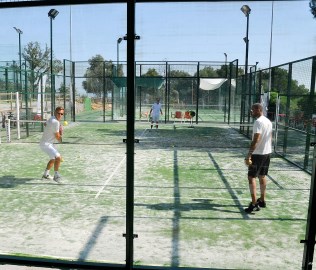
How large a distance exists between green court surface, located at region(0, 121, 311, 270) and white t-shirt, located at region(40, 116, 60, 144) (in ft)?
3.10

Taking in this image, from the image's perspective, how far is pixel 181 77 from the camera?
20.0 meters

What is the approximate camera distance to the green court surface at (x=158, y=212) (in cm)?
413

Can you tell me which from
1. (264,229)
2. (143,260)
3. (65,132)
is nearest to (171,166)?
(264,229)

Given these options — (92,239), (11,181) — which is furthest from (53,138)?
(92,239)

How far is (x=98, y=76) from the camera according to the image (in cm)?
2042

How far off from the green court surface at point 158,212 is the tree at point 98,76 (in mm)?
10546

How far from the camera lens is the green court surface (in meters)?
4.13

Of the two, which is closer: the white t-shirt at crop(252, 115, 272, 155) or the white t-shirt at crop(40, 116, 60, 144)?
the white t-shirt at crop(252, 115, 272, 155)

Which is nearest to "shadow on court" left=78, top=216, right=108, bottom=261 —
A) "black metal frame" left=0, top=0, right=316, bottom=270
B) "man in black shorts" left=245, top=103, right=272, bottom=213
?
"black metal frame" left=0, top=0, right=316, bottom=270

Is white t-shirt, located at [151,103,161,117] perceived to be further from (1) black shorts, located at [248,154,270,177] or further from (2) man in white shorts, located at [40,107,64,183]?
(1) black shorts, located at [248,154,270,177]

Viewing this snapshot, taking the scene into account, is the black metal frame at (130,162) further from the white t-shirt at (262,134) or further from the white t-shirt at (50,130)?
the white t-shirt at (50,130)

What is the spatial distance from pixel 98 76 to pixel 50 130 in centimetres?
1331

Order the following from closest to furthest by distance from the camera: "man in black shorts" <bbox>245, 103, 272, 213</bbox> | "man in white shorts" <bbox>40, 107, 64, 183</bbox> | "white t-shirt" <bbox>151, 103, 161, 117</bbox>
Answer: "man in black shorts" <bbox>245, 103, 272, 213</bbox>
"man in white shorts" <bbox>40, 107, 64, 183</bbox>
"white t-shirt" <bbox>151, 103, 161, 117</bbox>

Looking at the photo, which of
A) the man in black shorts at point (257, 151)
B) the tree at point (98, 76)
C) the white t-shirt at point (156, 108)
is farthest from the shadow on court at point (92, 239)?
the tree at point (98, 76)
